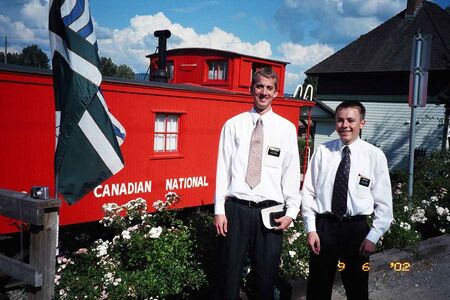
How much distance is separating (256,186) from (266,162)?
200 mm

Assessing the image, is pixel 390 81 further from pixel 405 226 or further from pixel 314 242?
pixel 314 242

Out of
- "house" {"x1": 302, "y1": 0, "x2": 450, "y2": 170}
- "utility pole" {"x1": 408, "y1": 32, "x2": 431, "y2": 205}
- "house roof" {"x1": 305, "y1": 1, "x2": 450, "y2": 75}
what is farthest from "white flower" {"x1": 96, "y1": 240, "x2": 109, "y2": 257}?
"house roof" {"x1": 305, "y1": 1, "x2": 450, "y2": 75}

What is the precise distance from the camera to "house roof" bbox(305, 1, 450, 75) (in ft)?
63.2

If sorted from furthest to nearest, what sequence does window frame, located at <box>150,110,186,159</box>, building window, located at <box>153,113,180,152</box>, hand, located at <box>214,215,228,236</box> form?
building window, located at <box>153,113,180,152</box> → window frame, located at <box>150,110,186,159</box> → hand, located at <box>214,215,228,236</box>

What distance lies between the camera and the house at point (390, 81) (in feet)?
58.8

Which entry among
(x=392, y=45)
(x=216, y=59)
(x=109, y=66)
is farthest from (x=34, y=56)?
(x=216, y=59)

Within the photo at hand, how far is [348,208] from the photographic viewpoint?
3098mm

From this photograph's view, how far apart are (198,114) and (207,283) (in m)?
4.03

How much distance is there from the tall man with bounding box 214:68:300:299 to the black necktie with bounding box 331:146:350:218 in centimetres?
30

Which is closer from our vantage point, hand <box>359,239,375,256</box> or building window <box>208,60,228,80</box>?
hand <box>359,239,375,256</box>

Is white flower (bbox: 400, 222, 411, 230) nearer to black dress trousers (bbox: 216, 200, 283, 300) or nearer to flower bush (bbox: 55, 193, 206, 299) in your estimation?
flower bush (bbox: 55, 193, 206, 299)

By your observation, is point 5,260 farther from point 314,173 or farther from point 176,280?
point 314,173

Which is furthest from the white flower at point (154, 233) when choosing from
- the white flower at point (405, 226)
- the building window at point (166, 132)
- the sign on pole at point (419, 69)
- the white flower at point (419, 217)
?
the sign on pole at point (419, 69)

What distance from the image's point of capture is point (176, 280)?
3793 mm
